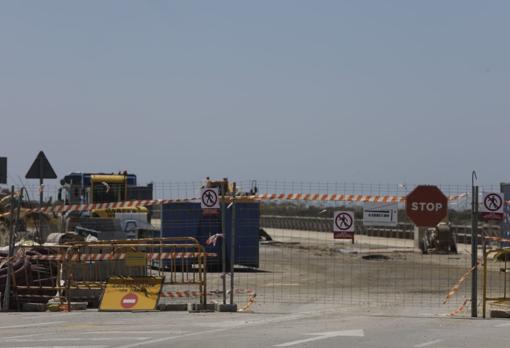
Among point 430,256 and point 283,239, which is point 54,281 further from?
point 283,239

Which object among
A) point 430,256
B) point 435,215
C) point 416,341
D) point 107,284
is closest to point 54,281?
point 107,284

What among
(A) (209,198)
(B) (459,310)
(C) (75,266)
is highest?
(A) (209,198)

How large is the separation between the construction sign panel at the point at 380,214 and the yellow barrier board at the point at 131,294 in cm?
408

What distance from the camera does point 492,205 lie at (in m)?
17.5

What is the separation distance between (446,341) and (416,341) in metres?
0.40

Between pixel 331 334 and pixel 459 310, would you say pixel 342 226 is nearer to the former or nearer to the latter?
pixel 459 310

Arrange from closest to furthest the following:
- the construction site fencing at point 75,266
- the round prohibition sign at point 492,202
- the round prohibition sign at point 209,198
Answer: the round prohibition sign at point 492,202
the round prohibition sign at point 209,198
the construction site fencing at point 75,266

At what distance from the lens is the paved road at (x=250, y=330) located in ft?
45.4

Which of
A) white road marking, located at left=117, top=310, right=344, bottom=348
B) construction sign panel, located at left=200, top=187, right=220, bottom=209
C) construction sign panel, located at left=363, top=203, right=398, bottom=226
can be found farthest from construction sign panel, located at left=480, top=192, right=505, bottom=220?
construction sign panel, located at left=200, top=187, right=220, bottom=209

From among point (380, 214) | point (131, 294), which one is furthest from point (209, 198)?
point (380, 214)

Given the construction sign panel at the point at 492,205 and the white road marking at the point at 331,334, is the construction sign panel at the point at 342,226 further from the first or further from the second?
the white road marking at the point at 331,334

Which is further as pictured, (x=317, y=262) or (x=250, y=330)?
(x=317, y=262)

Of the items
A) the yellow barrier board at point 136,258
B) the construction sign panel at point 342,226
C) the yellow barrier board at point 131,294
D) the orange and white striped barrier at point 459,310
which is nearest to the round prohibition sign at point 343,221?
the construction sign panel at point 342,226

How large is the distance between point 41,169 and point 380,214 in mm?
9350
